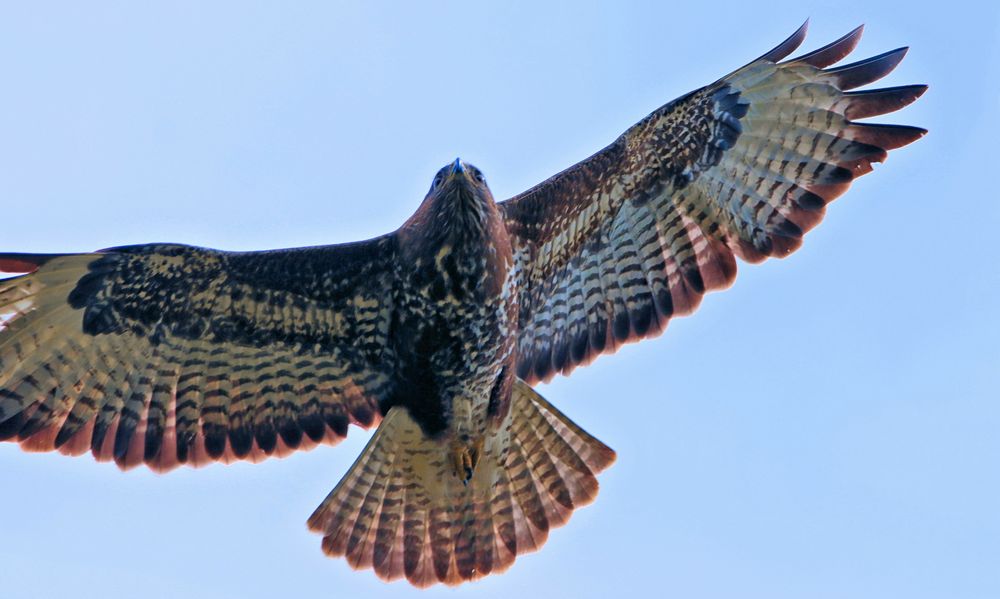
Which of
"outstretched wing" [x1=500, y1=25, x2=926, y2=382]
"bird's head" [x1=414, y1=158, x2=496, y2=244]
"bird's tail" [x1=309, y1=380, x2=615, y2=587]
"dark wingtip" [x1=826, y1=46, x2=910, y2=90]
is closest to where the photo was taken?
"bird's head" [x1=414, y1=158, x2=496, y2=244]

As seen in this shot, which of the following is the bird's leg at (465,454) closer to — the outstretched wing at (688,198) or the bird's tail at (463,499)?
the bird's tail at (463,499)

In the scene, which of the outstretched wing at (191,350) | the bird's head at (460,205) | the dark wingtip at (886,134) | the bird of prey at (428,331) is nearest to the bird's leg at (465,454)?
the bird of prey at (428,331)

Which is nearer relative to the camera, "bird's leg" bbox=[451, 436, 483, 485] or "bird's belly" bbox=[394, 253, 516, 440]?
"bird's belly" bbox=[394, 253, 516, 440]

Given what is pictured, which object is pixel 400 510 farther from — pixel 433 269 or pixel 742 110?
pixel 742 110

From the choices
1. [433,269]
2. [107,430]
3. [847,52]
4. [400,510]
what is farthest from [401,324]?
[847,52]

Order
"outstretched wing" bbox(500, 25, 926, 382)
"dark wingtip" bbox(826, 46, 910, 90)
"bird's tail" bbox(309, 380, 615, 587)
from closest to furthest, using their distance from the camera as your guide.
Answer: "dark wingtip" bbox(826, 46, 910, 90) < "outstretched wing" bbox(500, 25, 926, 382) < "bird's tail" bbox(309, 380, 615, 587)

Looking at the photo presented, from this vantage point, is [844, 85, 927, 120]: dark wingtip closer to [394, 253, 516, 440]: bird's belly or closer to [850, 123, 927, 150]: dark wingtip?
[850, 123, 927, 150]: dark wingtip

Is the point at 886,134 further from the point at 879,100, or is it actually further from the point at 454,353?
the point at 454,353

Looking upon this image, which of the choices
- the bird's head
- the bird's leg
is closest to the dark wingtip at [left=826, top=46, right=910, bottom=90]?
the bird's head
